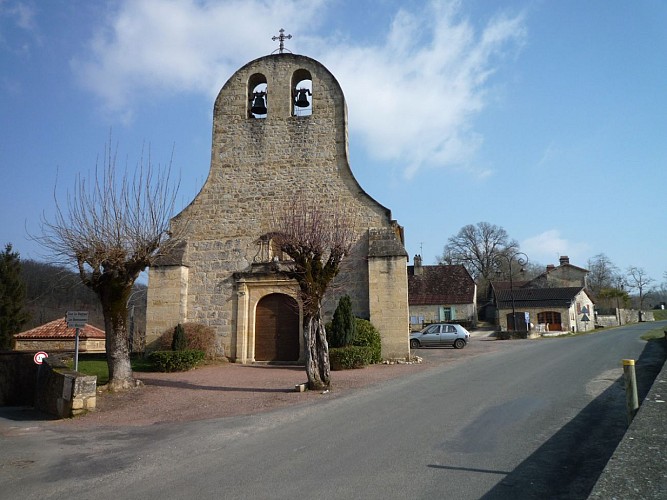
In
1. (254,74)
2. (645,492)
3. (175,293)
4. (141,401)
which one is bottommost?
(141,401)

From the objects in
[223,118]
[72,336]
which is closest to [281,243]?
[223,118]

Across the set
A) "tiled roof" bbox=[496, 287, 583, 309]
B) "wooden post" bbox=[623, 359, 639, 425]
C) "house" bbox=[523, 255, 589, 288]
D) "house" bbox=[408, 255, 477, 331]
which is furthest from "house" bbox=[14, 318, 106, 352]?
"house" bbox=[523, 255, 589, 288]

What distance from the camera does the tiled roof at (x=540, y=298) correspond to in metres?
43.3

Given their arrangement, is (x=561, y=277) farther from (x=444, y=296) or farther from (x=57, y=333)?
(x=57, y=333)

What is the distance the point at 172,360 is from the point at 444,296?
1315 inches

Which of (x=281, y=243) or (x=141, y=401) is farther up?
(x=281, y=243)

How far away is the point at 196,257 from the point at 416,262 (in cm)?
3288

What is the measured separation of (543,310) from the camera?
143ft

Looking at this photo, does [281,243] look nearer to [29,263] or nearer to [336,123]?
[336,123]

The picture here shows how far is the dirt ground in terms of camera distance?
27.9ft

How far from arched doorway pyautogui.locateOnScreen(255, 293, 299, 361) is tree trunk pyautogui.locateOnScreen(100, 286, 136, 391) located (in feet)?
18.3

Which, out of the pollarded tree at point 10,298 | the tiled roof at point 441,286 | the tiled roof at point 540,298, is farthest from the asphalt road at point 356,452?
the tiled roof at point 540,298

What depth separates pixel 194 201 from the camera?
17.4 meters

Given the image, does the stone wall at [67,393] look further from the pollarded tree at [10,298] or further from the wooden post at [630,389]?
the pollarded tree at [10,298]
